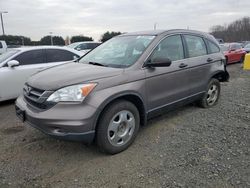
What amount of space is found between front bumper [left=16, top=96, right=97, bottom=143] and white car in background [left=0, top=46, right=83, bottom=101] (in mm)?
3354

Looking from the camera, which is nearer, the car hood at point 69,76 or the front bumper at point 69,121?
the front bumper at point 69,121

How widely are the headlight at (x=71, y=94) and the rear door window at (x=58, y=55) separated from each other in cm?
400

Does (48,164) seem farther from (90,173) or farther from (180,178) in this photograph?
(180,178)

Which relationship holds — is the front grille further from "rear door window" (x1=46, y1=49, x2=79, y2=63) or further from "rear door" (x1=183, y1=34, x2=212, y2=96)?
"rear door window" (x1=46, y1=49, x2=79, y2=63)

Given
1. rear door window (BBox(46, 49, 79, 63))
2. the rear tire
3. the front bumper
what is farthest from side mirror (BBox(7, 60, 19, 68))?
the rear tire

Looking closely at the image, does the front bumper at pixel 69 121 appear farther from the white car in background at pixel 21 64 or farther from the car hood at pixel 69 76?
the white car in background at pixel 21 64

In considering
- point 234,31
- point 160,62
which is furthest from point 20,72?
point 234,31

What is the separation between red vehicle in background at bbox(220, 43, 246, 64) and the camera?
14837mm

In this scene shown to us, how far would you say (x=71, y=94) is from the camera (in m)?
3.29

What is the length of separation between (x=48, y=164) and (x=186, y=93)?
2.70 metres

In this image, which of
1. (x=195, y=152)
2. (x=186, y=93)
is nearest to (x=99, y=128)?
(x=195, y=152)

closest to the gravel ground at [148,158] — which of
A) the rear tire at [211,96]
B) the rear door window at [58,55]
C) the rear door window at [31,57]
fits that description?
the rear tire at [211,96]

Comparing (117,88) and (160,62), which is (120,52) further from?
(117,88)

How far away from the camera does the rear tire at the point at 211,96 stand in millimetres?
5537
